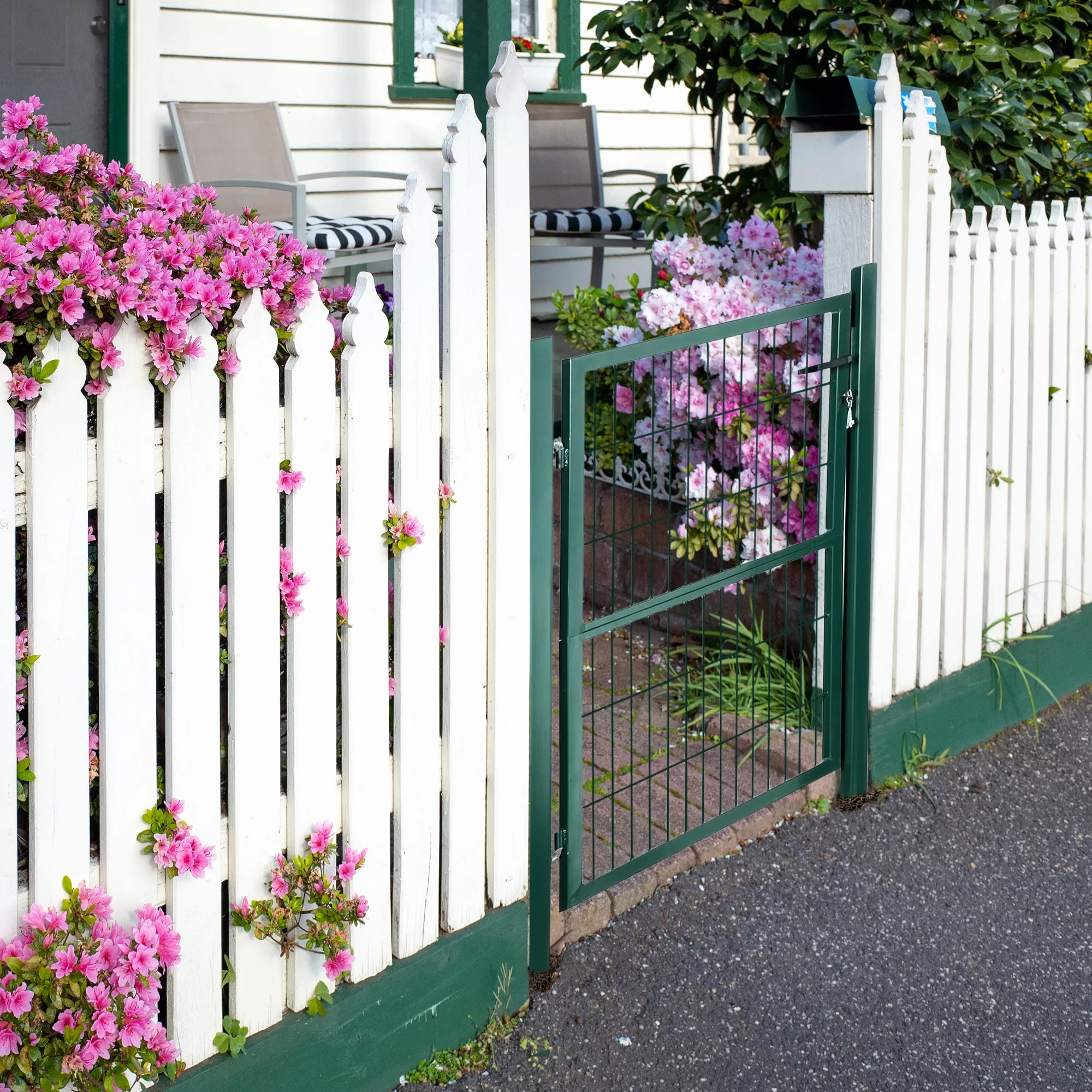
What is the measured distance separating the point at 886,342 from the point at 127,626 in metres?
2.16

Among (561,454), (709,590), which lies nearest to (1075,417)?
(709,590)

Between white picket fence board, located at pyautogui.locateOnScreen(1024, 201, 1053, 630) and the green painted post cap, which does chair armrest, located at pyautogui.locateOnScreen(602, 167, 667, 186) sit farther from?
the green painted post cap

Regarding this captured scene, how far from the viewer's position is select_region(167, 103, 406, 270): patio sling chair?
633cm

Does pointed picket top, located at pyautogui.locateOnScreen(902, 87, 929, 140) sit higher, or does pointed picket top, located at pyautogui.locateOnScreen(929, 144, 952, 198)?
Result: pointed picket top, located at pyautogui.locateOnScreen(902, 87, 929, 140)

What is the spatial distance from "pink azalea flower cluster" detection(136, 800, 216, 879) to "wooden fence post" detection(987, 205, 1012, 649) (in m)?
2.58

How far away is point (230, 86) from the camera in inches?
267

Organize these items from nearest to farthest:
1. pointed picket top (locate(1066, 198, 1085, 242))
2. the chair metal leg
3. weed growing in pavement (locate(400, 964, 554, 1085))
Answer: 1. weed growing in pavement (locate(400, 964, 554, 1085))
2. pointed picket top (locate(1066, 198, 1085, 242))
3. the chair metal leg

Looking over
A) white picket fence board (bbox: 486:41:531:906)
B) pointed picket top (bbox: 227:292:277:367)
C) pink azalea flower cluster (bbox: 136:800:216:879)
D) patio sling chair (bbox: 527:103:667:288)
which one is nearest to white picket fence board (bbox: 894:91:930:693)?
white picket fence board (bbox: 486:41:531:906)

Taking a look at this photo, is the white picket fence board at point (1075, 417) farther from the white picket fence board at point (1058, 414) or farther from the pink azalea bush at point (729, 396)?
the pink azalea bush at point (729, 396)

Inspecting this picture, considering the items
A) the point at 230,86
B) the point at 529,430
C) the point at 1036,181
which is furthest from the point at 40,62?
the point at 529,430

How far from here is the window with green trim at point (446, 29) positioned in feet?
24.3

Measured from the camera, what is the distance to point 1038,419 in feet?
13.3

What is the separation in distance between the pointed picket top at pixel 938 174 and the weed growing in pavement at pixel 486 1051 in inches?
87.5

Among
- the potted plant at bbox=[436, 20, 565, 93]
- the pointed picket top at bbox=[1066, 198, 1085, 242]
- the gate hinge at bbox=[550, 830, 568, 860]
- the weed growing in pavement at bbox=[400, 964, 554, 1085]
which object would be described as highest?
the potted plant at bbox=[436, 20, 565, 93]
